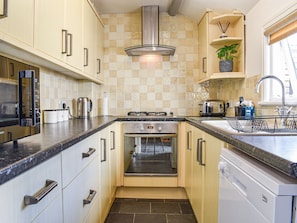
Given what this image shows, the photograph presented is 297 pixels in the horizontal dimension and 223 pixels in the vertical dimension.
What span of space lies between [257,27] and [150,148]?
1.61 meters

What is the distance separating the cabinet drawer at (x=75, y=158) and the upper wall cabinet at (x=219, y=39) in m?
1.62

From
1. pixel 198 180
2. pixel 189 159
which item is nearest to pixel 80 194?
pixel 198 180

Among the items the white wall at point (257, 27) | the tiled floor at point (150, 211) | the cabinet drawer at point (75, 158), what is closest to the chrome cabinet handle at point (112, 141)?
the tiled floor at point (150, 211)

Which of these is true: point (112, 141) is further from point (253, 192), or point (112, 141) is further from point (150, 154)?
point (253, 192)

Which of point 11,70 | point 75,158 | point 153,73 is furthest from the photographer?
point 153,73

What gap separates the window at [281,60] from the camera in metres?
1.84

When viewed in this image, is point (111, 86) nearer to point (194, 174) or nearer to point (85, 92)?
point (85, 92)

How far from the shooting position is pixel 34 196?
0.75 metres

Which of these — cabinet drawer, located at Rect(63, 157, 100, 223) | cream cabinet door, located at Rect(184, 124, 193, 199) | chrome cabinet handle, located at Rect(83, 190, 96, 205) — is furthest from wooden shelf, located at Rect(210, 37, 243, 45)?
chrome cabinet handle, located at Rect(83, 190, 96, 205)

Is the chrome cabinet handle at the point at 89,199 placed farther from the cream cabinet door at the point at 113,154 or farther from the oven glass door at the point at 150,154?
the oven glass door at the point at 150,154

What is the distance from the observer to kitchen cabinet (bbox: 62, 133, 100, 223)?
1.10m

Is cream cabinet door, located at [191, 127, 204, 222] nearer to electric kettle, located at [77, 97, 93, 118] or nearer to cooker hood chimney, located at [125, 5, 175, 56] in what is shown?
electric kettle, located at [77, 97, 93, 118]

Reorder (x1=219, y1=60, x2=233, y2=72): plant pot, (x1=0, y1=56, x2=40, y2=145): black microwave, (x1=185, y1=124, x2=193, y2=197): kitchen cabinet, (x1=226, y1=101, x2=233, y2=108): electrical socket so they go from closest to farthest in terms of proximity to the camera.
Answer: (x1=0, y1=56, x2=40, y2=145): black microwave < (x1=185, y1=124, x2=193, y2=197): kitchen cabinet < (x1=219, y1=60, x2=233, y2=72): plant pot < (x1=226, y1=101, x2=233, y2=108): electrical socket

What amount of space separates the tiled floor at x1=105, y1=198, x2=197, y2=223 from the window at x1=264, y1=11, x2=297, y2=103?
1.30 meters
